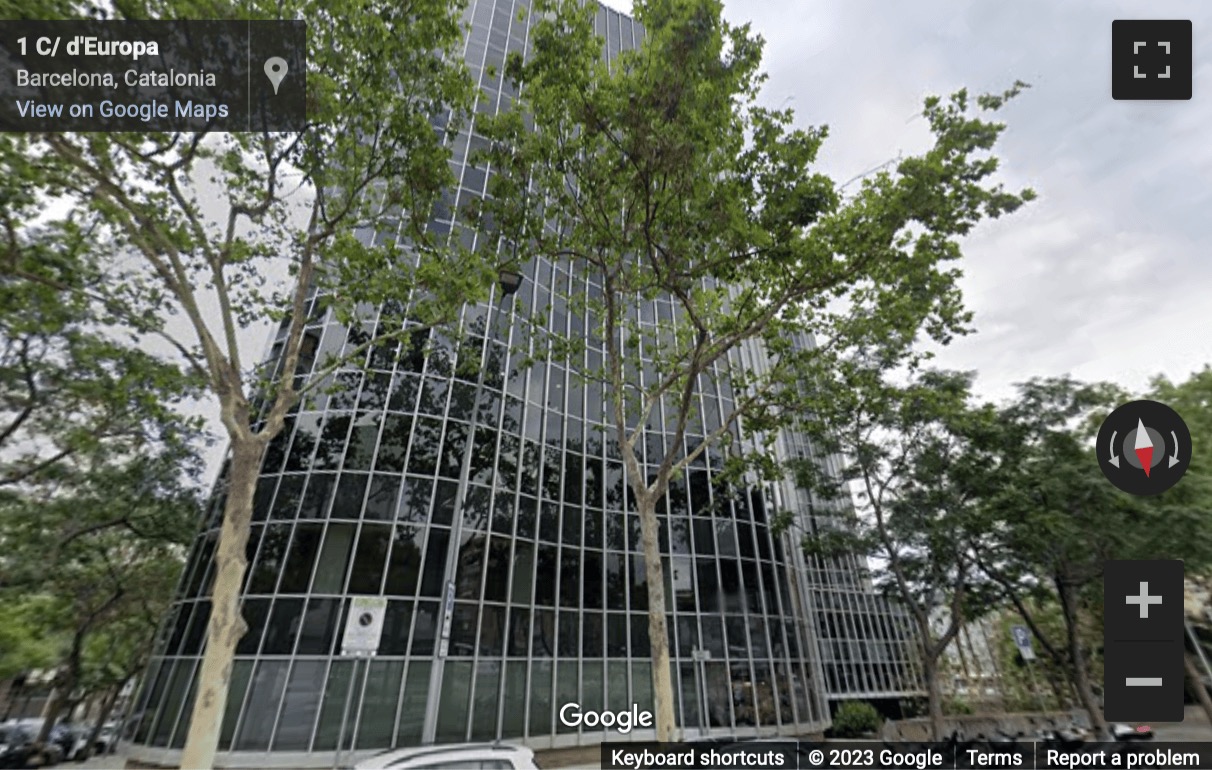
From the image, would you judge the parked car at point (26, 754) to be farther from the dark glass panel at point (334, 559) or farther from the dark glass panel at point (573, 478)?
the dark glass panel at point (573, 478)

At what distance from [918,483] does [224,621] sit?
20070 millimetres

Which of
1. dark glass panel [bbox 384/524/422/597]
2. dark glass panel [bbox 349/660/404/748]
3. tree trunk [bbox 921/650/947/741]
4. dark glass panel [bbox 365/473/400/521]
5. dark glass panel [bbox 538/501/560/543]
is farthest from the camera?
dark glass panel [bbox 538/501/560/543]

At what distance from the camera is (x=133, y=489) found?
56.8ft

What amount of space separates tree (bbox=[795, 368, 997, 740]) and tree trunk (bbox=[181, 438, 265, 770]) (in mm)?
14532

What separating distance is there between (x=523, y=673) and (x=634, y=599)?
14.3 feet

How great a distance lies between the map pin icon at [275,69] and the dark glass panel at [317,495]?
373 inches

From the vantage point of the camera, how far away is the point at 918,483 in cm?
2006

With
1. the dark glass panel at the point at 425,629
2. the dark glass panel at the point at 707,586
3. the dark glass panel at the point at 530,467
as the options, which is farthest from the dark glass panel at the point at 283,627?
the dark glass panel at the point at 707,586

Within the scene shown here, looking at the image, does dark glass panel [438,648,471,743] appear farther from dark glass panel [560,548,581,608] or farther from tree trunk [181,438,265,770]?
tree trunk [181,438,265,770]

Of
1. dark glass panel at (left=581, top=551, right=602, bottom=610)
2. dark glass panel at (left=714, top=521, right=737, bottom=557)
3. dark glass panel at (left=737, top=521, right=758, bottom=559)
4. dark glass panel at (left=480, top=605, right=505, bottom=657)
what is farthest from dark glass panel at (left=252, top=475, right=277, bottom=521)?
dark glass panel at (left=737, top=521, right=758, bottom=559)

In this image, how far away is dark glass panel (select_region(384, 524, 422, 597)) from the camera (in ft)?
49.1

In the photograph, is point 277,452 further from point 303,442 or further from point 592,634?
point 592,634

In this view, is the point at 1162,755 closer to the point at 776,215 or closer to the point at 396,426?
the point at 776,215

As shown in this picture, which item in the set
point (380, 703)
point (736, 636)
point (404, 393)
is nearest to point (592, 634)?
point (736, 636)
